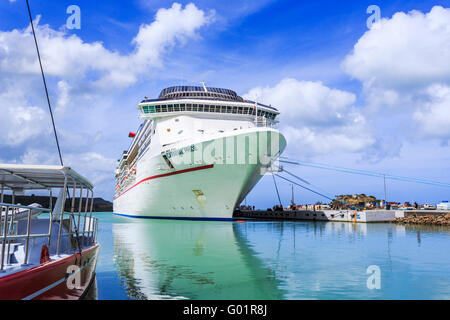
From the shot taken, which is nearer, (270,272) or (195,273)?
(195,273)

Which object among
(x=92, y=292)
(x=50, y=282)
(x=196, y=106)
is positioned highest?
(x=196, y=106)

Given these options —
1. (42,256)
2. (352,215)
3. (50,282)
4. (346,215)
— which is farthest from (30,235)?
(346,215)

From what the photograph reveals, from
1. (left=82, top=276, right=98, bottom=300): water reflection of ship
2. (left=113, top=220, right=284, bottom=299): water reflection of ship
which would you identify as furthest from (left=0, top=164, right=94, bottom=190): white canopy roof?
(left=113, top=220, right=284, bottom=299): water reflection of ship

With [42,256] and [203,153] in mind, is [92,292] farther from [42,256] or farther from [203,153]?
[203,153]

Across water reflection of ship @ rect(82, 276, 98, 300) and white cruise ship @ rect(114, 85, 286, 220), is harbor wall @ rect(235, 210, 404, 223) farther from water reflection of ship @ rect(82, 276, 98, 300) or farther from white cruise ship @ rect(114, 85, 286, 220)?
water reflection of ship @ rect(82, 276, 98, 300)

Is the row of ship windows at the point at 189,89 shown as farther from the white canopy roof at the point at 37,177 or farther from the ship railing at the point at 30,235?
the white canopy roof at the point at 37,177

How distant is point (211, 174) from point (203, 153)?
74.4 inches

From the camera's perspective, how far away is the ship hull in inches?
1027

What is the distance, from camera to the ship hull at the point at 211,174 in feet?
85.6

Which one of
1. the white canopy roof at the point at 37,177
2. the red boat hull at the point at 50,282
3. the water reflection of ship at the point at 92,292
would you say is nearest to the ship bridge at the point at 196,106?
the white canopy roof at the point at 37,177

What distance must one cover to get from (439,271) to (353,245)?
597 centimetres

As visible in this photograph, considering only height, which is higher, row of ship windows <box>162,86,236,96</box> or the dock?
row of ship windows <box>162,86,236,96</box>

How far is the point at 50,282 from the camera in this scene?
5.08 metres
